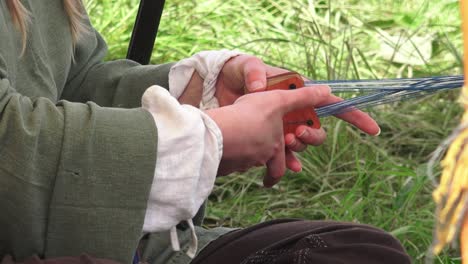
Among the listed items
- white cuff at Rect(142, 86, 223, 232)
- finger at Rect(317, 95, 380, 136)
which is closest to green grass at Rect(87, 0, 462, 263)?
finger at Rect(317, 95, 380, 136)

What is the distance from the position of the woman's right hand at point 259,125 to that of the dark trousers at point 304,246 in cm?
7

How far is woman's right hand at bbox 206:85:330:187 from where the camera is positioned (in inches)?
34.7

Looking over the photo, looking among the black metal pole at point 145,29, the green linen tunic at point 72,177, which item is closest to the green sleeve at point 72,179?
the green linen tunic at point 72,177

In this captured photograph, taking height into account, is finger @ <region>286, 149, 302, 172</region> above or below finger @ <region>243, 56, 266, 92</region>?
below

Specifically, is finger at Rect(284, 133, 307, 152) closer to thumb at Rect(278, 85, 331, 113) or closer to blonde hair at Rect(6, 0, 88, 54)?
thumb at Rect(278, 85, 331, 113)

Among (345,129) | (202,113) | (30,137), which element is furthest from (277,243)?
(345,129)

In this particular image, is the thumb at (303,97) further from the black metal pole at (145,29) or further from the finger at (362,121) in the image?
the black metal pole at (145,29)

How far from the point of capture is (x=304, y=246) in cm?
96

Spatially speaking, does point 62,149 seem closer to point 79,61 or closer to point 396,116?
point 79,61

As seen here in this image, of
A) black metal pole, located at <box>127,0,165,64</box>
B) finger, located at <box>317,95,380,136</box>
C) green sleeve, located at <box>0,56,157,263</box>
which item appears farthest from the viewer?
black metal pole, located at <box>127,0,165,64</box>

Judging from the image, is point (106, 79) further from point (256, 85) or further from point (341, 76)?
point (341, 76)

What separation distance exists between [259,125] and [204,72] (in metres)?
0.25

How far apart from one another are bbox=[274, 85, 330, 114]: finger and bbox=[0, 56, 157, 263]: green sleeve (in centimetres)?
14

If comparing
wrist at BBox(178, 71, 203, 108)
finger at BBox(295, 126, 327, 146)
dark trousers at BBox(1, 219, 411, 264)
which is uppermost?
finger at BBox(295, 126, 327, 146)
